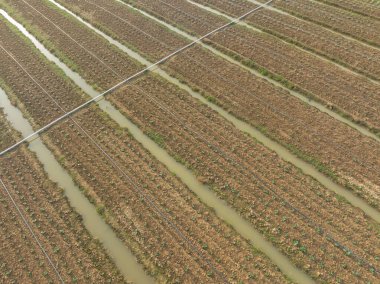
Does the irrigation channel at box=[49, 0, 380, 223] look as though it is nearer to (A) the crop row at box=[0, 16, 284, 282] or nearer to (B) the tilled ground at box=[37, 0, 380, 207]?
(B) the tilled ground at box=[37, 0, 380, 207]

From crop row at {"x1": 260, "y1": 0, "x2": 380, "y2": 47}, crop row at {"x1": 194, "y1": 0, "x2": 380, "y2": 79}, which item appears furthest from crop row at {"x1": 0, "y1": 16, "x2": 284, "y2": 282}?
crop row at {"x1": 260, "y1": 0, "x2": 380, "y2": 47}

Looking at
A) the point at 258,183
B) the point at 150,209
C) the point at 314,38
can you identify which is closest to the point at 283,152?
the point at 258,183

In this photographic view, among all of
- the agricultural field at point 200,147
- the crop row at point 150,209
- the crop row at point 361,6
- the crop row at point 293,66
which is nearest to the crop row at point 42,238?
the agricultural field at point 200,147

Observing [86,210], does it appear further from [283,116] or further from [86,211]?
[283,116]

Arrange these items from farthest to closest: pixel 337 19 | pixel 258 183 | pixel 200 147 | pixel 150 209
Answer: pixel 337 19 → pixel 200 147 → pixel 258 183 → pixel 150 209

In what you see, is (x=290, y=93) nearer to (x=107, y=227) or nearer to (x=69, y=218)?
(x=107, y=227)
